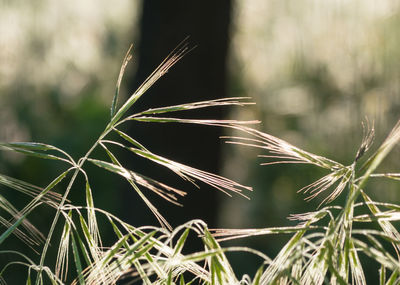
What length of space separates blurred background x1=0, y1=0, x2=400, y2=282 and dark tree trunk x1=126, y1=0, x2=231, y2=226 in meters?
1.74

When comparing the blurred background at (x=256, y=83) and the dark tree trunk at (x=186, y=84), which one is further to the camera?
the blurred background at (x=256, y=83)

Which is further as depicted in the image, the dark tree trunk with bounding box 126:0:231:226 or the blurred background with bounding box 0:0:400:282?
the blurred background with bounding box 0:0:400:282

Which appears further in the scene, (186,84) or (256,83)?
(256,83)

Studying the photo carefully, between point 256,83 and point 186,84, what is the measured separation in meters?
3.52

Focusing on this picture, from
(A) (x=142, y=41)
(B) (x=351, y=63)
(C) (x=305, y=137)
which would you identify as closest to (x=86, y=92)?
(C) (x=305, y=137)

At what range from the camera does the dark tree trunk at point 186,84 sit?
2283 mm

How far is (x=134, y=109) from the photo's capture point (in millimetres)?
2357

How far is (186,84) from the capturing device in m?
2.34

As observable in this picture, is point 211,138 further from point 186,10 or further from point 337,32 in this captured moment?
point 337,32

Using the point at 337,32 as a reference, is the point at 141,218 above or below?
below

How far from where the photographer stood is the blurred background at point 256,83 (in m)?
4.90

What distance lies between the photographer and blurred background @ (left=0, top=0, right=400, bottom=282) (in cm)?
490

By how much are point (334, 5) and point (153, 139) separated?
130 inches

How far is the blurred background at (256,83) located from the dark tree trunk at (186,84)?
174 centimetres
